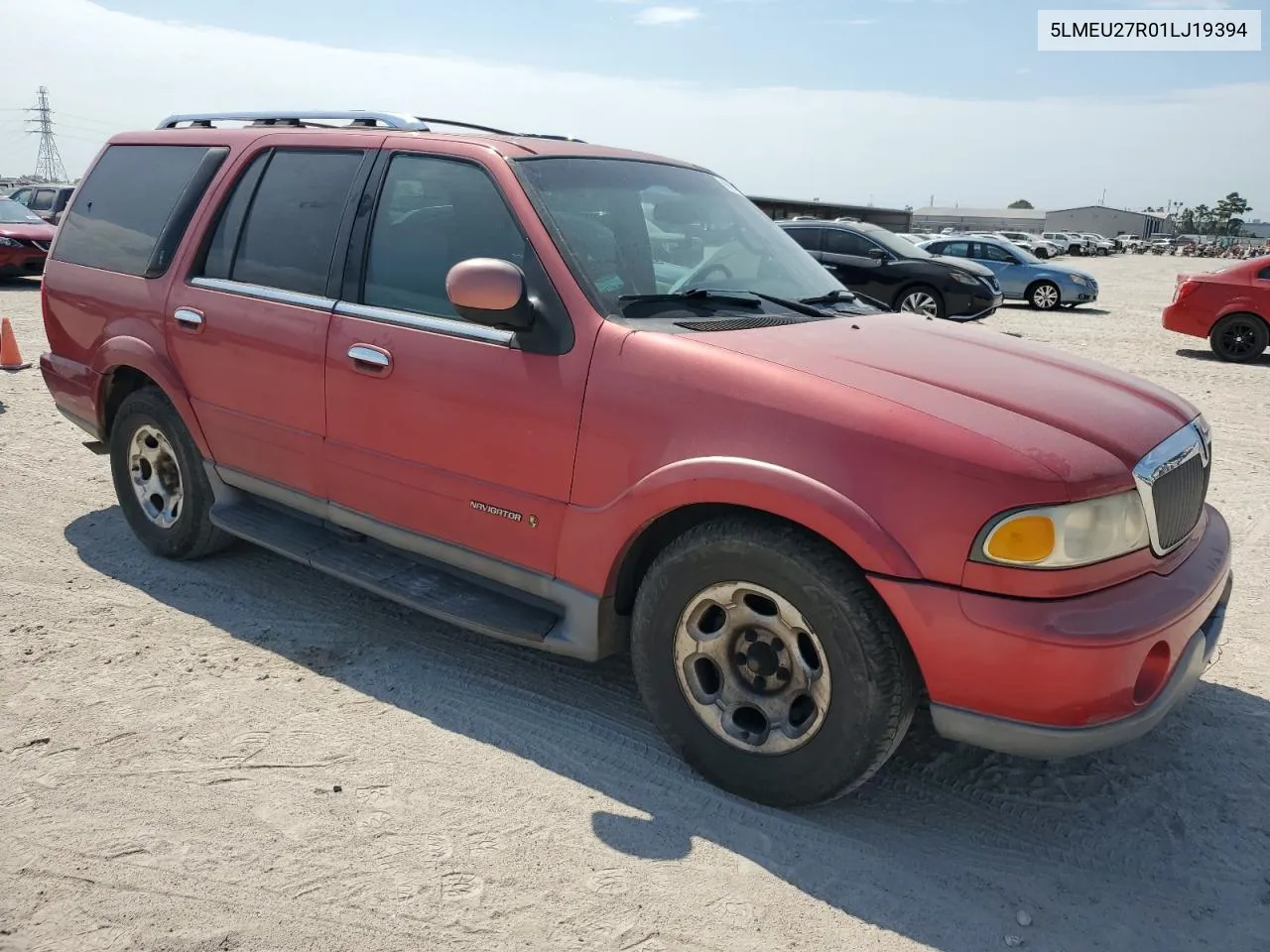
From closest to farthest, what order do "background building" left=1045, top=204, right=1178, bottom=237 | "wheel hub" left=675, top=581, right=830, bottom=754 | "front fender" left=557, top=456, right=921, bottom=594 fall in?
"front fender" left=557, top=456, right=921, bottom=594
"wheel hub" left=675, top=581, right=830, bottom=754
"background building" left=1045, top=204, right=1178, bottom=237

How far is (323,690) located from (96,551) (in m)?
2.05

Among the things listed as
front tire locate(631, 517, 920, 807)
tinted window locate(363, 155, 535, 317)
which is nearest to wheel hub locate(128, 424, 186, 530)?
tinted window locate(363, 155, 535, 317)

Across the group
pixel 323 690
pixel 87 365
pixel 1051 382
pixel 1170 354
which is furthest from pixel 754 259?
pixel 1170 354

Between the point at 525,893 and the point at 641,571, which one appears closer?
the point at 525,893

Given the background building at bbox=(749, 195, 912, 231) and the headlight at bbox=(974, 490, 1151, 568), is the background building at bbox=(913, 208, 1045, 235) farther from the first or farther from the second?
the headlight at bbox=(974, 490, 1151, 568)

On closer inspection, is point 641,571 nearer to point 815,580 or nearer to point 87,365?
point 815,580

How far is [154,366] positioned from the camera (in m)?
4.58

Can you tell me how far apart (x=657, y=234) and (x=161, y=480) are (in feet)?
9.14

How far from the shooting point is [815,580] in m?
2.76

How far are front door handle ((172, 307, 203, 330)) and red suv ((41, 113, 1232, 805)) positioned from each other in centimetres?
1

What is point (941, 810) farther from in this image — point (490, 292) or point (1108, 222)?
point (1108, 222)

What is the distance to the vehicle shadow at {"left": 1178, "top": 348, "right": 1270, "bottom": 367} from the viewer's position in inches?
521

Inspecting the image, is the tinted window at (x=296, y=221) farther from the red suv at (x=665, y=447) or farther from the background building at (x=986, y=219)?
the background building at (x=986, y=219)

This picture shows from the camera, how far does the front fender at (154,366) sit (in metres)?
4.52
